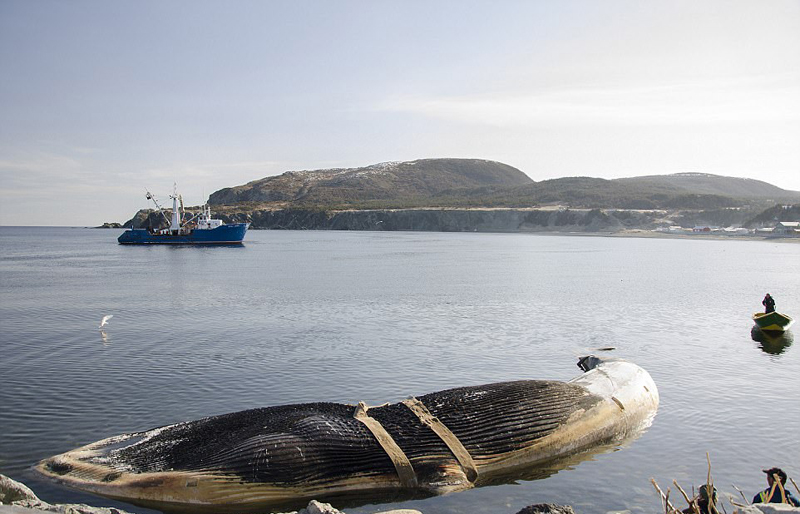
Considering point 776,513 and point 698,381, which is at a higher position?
point 776,513

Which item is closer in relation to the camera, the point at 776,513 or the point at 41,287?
the point at 776,513

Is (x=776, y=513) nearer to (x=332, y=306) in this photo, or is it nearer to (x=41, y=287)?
(x=332, y=306)

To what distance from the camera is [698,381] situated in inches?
649

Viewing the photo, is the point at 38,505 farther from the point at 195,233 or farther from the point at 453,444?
the point at 195,233

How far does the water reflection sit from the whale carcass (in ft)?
42.6

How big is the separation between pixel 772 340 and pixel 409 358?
13788mm

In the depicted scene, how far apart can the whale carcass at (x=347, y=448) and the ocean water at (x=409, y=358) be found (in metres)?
0.34

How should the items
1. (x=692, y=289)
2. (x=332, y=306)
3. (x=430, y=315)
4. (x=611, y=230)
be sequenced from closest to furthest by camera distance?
1. (x=430, y=315)
2. (x=332, y=306)
3. (x=692, y=289)
4. (x=611, y=230)

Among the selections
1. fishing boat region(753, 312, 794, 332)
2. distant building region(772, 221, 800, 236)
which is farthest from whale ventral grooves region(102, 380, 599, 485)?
distant building region(772, 221, 800, 236)

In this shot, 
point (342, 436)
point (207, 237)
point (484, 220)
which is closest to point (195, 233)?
point (207, 237)

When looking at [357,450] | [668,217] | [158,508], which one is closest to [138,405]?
[158,508]

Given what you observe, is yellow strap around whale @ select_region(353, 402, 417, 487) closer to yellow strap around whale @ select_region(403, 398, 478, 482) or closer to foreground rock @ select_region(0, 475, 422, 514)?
yellow strap around whale @ select_region(403, 398, 478, 482)

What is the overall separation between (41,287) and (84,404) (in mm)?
31257

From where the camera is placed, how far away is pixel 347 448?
9055 mm
